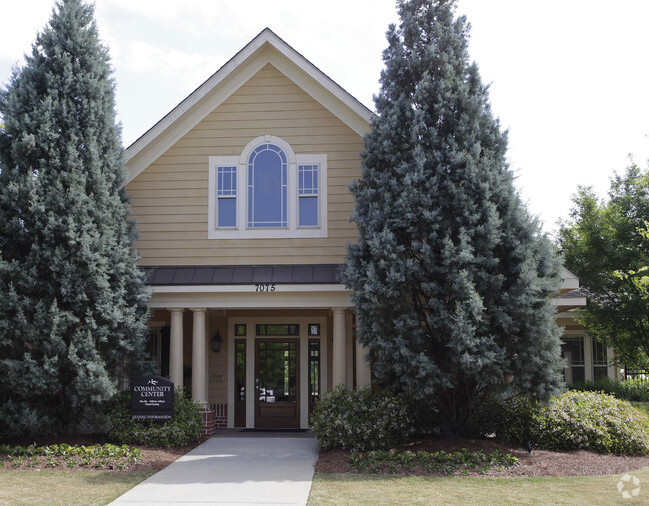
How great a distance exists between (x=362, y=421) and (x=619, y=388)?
7.94 meters

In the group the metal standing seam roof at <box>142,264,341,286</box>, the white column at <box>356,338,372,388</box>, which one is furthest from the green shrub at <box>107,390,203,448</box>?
the white column at <box>356,338,372,388</box>

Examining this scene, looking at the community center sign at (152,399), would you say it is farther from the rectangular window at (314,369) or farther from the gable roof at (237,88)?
the gable roof at (237,88)

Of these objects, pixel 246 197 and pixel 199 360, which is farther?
pixel 246 197

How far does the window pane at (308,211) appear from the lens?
13.5 metres

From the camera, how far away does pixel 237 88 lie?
13789 millimetres

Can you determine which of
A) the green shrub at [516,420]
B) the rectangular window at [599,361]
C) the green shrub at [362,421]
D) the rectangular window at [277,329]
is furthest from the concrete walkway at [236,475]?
the rectangular window at [599,361]

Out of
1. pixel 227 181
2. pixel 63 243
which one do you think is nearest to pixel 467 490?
pixel 63 243

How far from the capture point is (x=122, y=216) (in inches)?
491

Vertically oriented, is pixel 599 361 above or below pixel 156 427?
above

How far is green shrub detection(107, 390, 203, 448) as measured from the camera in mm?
11383

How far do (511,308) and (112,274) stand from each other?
720 cm

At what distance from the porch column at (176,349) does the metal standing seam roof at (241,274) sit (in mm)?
686

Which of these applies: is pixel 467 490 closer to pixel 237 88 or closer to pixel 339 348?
pixel 339 348

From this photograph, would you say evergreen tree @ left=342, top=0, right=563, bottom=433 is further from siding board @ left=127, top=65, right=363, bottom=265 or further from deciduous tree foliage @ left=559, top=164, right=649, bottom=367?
deciduous tree foliage @ left=559, top=164, right=649, bottom=367
